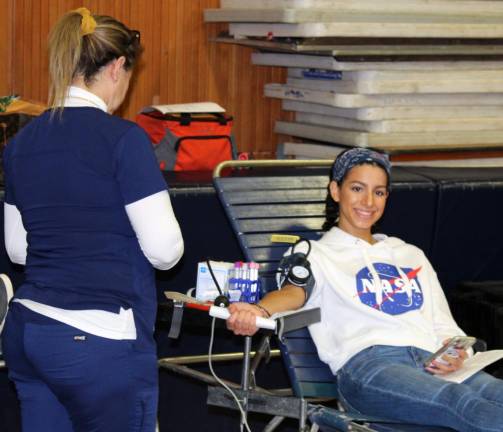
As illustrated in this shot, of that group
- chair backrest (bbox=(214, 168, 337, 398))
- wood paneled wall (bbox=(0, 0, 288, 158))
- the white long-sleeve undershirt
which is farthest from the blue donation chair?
wood paneled wall (bbox=(0, 0, 288, 158))

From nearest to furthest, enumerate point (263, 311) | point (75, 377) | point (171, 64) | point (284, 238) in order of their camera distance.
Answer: point (75, 377), point (263, 311), point (284, 238), point (171, 64)

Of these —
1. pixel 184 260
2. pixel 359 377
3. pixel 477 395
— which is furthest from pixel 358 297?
pixel 184 260

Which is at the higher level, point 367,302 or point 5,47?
point 5,47

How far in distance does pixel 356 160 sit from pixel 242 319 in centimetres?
78

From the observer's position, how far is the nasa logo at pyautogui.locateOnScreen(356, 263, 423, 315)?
3.29m

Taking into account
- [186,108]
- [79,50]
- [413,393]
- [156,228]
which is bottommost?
[413,393]

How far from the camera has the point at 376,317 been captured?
327cm

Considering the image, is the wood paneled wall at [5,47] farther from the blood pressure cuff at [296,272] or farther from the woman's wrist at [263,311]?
the woman's wrist at [263,311]

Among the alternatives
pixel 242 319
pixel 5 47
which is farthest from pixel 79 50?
pixel 5 47

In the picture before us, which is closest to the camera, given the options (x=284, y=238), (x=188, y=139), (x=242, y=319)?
(x=242, y=319)

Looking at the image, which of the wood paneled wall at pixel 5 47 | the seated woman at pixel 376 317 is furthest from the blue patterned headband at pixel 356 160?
the wood paneled wall at pixel 5 47

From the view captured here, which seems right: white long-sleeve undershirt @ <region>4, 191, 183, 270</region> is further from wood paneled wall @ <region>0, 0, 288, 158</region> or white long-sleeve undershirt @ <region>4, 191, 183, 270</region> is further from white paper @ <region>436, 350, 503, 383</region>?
wood paneled wall @ <region>0, 0, 288, 158</region>

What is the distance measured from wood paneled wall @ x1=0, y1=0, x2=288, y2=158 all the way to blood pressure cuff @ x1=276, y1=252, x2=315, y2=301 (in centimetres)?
175

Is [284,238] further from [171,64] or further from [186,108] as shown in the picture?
[171,64]
